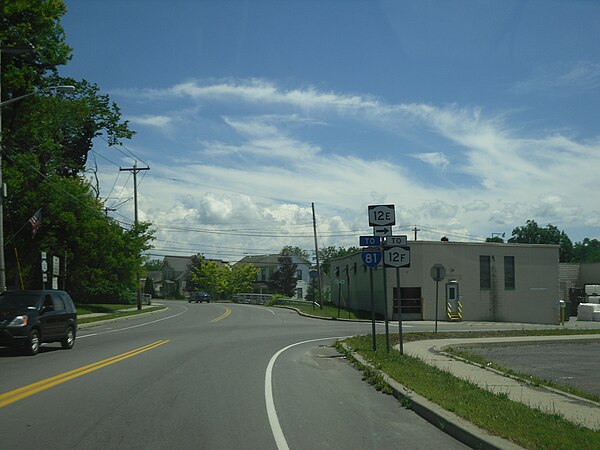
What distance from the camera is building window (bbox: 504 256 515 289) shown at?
49562 mm

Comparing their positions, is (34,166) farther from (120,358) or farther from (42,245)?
(120,358)

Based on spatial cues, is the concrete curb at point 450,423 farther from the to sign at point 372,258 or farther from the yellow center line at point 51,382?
the yellow center line at point 51,382

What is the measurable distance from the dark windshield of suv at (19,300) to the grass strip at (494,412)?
9.90 m

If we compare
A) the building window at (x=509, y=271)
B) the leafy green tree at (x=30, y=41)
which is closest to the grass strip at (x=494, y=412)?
the leafy green tree at (x=30, y=41)

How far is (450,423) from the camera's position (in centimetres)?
838

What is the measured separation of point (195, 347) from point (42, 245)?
27.1 meters

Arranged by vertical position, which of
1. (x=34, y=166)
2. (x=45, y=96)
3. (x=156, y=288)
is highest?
→ (x=45, y=96)

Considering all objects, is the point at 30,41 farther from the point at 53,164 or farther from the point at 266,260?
the point at 266,260

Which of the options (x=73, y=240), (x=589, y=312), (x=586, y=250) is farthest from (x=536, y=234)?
(x=73, y=240)

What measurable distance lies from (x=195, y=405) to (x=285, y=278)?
87.9 m

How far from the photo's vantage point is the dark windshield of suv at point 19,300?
17922 millimetres

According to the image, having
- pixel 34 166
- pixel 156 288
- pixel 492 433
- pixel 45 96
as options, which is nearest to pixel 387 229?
pixel 492 433

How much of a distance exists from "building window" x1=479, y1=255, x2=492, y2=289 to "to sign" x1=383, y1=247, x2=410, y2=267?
3402 centimetres

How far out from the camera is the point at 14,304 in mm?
17969
